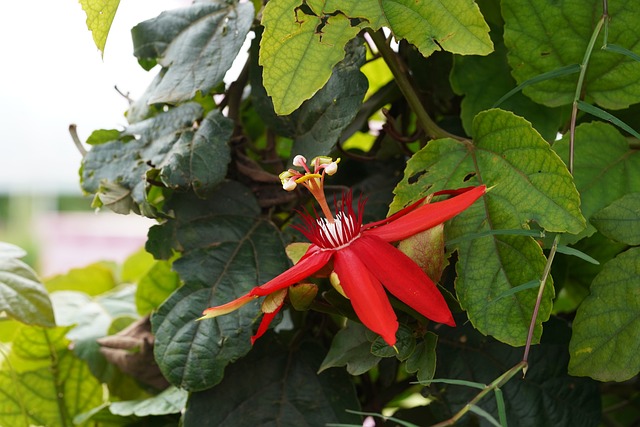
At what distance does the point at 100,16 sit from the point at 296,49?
0.10 meters

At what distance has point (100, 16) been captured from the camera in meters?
0.39

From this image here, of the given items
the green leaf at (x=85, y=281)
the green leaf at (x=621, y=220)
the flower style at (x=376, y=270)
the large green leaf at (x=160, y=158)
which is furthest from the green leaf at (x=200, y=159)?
the green leaf at (x=85, y=281)

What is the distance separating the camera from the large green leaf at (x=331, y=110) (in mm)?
417

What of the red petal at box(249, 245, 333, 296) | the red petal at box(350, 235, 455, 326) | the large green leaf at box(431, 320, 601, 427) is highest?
the red petal at box(249, 245, 333, 296)

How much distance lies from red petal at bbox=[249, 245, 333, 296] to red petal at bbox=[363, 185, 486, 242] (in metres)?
0.03

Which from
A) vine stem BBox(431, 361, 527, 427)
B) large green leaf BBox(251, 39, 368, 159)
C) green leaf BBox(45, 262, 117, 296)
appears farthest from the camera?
green leaf BBox(45, 262, 117, 296)

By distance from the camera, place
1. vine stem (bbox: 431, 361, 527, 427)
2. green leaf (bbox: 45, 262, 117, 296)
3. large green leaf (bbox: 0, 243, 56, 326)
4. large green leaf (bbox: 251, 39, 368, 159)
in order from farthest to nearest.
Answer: green leaf (bbox: 45, 262, 117, 296), large green leaf (bbox: 0, 243, 56, 326), large green leaf (bbox: 251, 39, 368, 159), vine stem (bbox: 431, 361, 527, 427)

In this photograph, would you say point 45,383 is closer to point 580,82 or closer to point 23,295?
point 23,295

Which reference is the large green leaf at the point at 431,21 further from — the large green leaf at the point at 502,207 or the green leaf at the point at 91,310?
the green leaf at the point at 91,310

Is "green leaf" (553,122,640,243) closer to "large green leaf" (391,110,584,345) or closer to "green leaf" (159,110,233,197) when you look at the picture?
"large green leaf" (391,110,584,345)

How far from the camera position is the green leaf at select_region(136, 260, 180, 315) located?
58 cm

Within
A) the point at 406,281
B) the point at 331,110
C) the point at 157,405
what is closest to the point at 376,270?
the point at 406,281

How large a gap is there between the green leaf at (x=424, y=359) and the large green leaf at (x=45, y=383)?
0.31 m

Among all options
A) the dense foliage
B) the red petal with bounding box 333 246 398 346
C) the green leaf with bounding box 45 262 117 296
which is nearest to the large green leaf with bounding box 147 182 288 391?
the dense foliage
